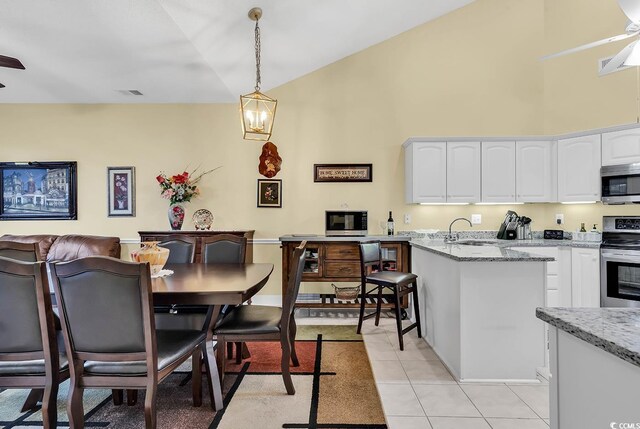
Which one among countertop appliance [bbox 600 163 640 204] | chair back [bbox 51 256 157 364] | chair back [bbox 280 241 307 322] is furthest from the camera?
countertop appliance [bbox 600 163 640 204]

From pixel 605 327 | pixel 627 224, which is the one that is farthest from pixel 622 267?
pixel 605 327

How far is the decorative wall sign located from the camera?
176 inches

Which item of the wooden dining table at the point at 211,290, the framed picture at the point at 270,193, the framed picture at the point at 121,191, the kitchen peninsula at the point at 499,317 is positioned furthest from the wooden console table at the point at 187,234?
the kitchen peninsula at the point at 499,317

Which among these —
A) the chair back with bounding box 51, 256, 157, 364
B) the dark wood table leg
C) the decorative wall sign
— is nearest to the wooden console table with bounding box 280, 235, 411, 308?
the decorative wall sign

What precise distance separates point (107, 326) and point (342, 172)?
344 centimetres

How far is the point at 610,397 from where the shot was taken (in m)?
0.72

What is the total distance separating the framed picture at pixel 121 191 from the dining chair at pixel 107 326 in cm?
341

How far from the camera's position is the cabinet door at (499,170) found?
408 cm

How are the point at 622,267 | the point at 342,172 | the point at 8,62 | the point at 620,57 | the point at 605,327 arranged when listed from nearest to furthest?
the point at 605,327, the point at 620,57, the point at 8,62, the point at 622,267, the point at 342,172

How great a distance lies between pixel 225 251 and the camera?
10.5ft

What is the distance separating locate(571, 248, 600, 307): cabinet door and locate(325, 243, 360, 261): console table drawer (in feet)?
7.73

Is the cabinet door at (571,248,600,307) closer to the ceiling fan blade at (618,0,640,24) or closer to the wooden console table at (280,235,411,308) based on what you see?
the wooden console table at (280,235,411,308)

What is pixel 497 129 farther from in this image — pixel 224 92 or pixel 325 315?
pixel 224 92

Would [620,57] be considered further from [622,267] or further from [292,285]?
[292,285]
